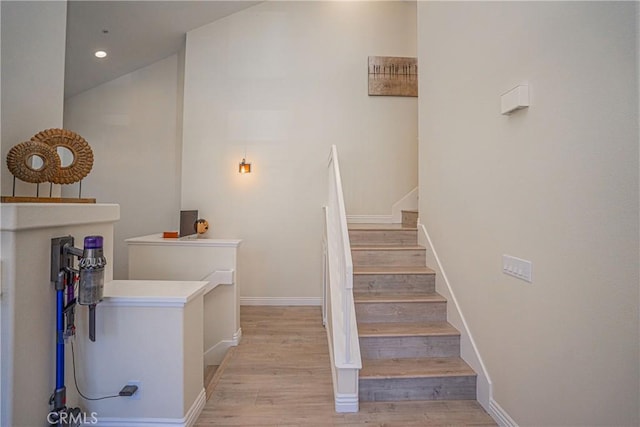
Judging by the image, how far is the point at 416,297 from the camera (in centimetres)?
266

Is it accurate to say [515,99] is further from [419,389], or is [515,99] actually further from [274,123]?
[274,123]

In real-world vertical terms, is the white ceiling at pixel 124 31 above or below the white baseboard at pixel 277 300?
above

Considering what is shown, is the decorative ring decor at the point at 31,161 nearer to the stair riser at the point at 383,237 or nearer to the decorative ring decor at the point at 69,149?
the decorative ring decor at the point at 69,149

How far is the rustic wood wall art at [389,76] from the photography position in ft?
14.1

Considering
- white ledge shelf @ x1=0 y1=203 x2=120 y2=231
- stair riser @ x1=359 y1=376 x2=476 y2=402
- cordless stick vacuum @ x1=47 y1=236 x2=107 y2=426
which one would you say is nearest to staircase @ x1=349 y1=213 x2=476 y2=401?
stair riser @ x1=359 y1=376 x2=476 y2=402

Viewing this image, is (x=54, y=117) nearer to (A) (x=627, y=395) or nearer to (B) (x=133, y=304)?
(B) (x=133, y=304)

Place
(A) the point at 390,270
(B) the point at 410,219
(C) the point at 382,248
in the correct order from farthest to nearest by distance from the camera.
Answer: (B) the point at 410,219, (C) the point at 382,248, (A) the point at 390,270

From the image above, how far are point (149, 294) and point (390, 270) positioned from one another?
78.6 inches

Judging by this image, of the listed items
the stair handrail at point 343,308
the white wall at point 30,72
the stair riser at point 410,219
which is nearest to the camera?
the white wall at point 30,72

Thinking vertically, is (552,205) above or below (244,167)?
below

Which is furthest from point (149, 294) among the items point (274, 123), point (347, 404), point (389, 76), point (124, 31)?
point (389, 76)

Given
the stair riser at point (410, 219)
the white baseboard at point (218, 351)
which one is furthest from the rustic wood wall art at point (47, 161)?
the stair riser at point (410, 219)

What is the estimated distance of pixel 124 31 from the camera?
12.8 feet

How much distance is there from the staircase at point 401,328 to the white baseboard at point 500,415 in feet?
0.55
